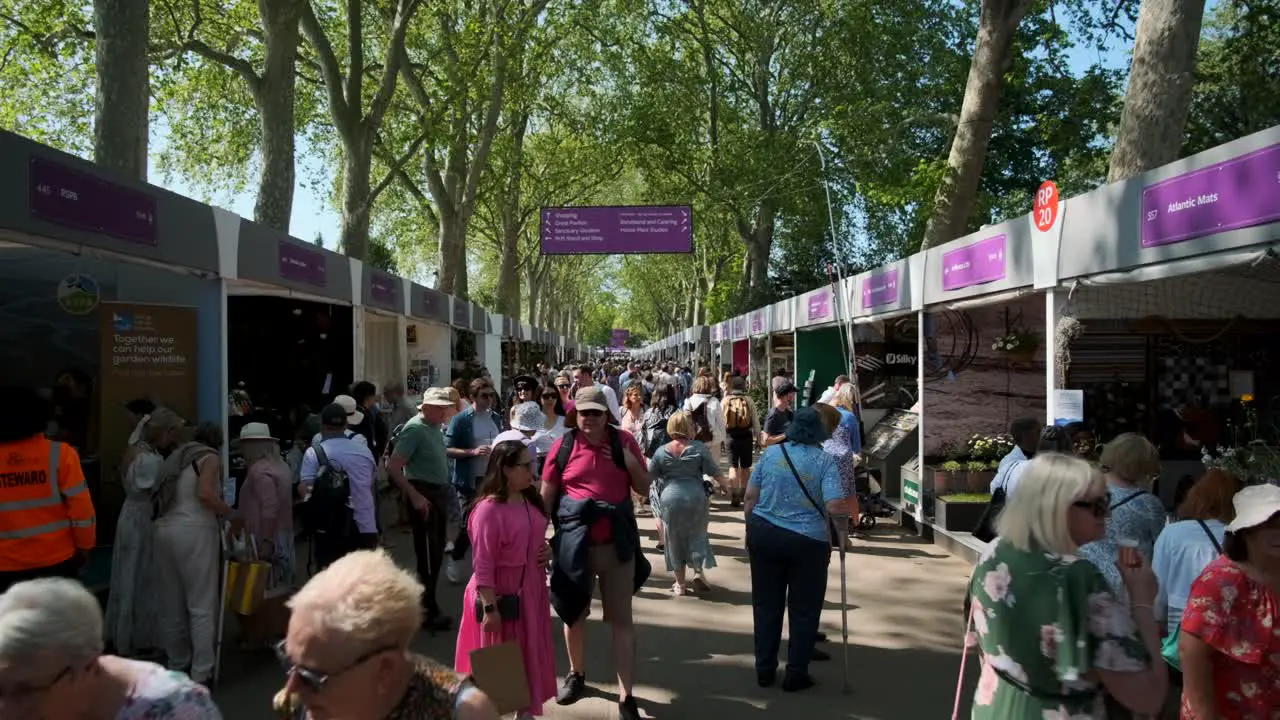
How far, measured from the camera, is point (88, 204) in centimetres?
516

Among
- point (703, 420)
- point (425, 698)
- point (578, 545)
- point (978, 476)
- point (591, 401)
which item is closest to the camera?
point (425, 698)

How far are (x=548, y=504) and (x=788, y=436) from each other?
4.41 ft

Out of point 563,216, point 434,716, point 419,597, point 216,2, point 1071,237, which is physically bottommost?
point 434,716

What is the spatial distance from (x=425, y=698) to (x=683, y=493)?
5.22m

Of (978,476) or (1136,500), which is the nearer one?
(1136,500)

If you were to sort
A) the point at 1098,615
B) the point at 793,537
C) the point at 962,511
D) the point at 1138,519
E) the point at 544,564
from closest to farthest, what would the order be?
the point at 1098,615 < the point at 1138,519 < the point at 544,564 < the point at 793,537 < the point at 962,511

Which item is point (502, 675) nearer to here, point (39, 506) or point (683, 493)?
point (39, 506)

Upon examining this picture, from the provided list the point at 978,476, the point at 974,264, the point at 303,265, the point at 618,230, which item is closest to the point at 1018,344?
the point at 978,476

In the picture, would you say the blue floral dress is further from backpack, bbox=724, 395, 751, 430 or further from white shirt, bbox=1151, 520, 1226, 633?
backpack, bbox=724, 395, 751, 430

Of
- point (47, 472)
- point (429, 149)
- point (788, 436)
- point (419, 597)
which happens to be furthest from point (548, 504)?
point (429, 149)

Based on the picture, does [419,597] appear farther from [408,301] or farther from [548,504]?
[408,301]

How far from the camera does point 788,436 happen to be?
5023 mm

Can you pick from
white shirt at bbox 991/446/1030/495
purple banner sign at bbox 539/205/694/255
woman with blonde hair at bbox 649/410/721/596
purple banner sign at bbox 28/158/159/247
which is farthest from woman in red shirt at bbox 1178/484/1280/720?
purple banner sign at bbox 539/205/694/255

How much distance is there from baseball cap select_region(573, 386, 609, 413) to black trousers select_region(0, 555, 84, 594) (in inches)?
96.8
